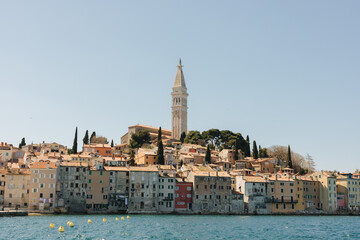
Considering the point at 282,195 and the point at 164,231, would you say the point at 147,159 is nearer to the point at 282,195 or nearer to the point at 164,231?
the point at 282,195

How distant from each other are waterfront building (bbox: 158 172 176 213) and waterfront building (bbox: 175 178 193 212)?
2.37 ft

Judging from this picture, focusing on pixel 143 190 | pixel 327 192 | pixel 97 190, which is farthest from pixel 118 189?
pixel 327 192

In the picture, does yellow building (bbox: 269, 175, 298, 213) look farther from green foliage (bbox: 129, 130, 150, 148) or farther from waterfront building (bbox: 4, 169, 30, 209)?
green foliage (bbox: 129, 130, 150, 148)

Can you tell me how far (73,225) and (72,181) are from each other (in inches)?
822

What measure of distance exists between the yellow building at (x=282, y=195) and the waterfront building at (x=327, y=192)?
6.18 meters

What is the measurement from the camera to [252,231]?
47500 mm

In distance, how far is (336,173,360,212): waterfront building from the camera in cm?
8388

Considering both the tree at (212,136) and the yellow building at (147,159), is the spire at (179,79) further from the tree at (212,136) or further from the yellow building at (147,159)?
the yellow building at (147,159)

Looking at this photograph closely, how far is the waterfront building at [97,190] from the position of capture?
224 ft

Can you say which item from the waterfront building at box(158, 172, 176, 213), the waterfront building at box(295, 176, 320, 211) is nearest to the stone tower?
the waterfront building at box(295, 176, 320, 211)

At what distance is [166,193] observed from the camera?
71875mm

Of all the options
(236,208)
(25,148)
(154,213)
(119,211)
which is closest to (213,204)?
(236,208)

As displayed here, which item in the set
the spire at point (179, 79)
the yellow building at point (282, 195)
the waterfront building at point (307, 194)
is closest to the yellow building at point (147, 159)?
the yellow building at point (282, 195)

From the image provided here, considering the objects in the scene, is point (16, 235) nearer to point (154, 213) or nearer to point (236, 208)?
point (154, 213)
